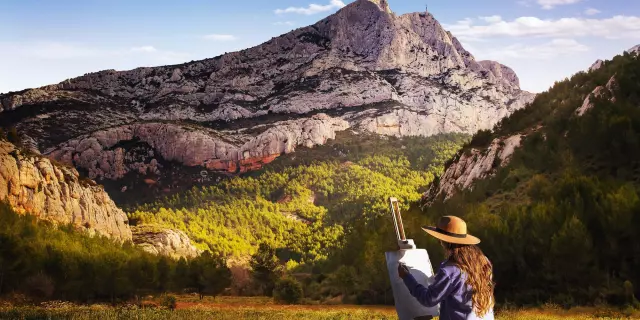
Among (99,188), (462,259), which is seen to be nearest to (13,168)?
(99,188)

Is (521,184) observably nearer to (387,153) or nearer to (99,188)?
(99,188)

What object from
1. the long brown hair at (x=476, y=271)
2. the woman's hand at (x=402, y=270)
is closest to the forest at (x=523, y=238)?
the long brown hair at (x=476, y=271)

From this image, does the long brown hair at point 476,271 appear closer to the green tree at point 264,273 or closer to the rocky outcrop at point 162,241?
the green tree at point 264,273

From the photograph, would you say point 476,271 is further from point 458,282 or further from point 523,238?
point 523,238

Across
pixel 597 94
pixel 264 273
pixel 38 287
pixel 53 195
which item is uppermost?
pixel 597 94

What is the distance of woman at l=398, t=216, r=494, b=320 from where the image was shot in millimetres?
6871

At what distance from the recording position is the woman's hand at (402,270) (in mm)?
7153

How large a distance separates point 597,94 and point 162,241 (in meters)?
71.2

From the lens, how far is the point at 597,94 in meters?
50.3

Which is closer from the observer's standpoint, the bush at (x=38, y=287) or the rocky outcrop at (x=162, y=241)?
the bush at (x=38, y=287)

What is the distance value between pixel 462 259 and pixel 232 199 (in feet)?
549

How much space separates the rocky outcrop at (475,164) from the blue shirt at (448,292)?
4991 centimetres

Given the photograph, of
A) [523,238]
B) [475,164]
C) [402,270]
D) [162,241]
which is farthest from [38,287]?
[162,241]

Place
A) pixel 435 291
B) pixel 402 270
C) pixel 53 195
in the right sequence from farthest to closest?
1. pixel 53 195
2. pixel 402 270
3. pixel 435 291
